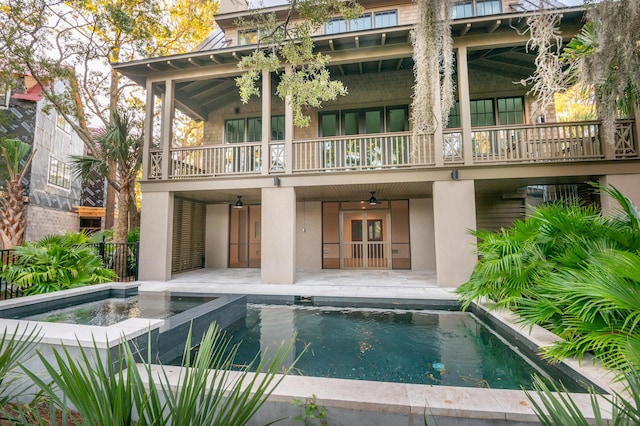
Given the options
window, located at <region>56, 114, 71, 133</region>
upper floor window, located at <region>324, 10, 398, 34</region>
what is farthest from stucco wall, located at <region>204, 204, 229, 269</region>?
window, located at <region>56, 114, 71, 133</region>

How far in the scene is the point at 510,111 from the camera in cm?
930

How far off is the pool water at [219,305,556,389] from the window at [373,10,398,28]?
30.2 ft

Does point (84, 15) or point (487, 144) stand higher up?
point (84, 15)

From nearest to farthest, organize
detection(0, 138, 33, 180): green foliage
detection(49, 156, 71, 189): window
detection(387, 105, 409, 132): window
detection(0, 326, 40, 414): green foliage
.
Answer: detection(0, 326, 40, 414): green foliage
detection(387, 105, 409, 132): window
detection(0, 138, 33, 180): green foliage
detection(49, 156, 71, 189): window

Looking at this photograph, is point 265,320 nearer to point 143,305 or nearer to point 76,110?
point 143,305

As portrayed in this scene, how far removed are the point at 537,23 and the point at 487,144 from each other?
2.77m

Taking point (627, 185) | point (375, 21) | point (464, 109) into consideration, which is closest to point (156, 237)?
point (464, 109)

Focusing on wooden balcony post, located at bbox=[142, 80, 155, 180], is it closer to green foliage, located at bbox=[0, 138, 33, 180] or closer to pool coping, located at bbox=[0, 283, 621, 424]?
green foliage, located at bbox=[0, 138, 33, 180]

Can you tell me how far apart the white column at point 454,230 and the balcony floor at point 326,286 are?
1.65ft

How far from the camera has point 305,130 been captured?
10305mm

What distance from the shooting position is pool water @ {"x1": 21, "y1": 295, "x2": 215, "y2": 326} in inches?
190

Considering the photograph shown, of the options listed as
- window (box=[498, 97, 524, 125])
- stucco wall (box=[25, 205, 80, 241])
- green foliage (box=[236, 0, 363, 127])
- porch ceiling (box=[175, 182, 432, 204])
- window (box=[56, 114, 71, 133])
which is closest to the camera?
green foliage (box=[236, 0, 363, 127])

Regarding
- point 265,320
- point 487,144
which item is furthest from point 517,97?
point 265,320

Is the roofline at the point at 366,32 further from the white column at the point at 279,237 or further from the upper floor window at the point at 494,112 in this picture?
the white column at the point at 279,237
